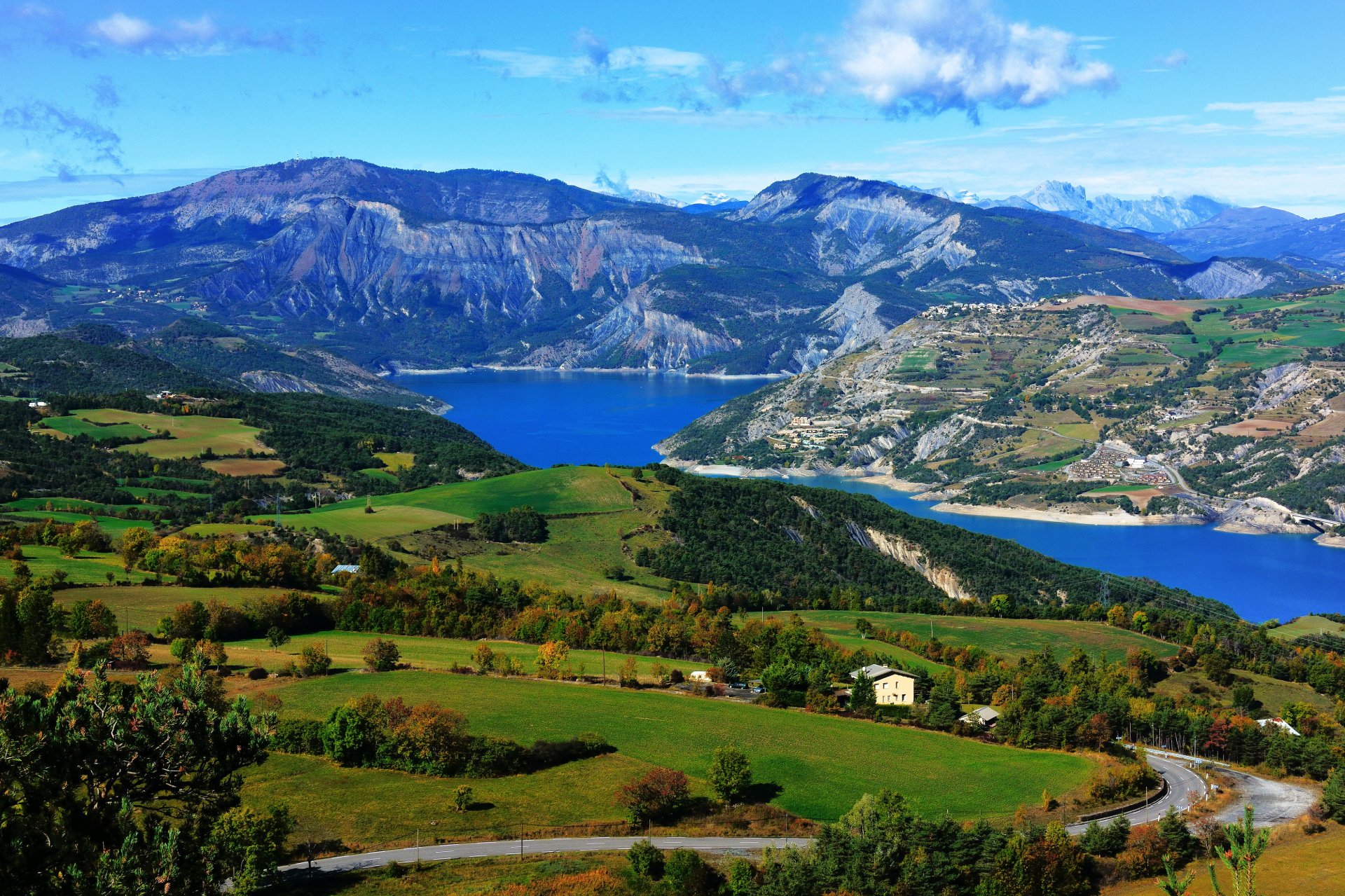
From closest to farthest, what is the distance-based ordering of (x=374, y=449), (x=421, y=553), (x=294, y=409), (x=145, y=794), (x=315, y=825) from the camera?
(x=145, y=794)
(x=315, y=825)
(x=421, y=553)
(x=374, y=449)
(x=294, y=409)

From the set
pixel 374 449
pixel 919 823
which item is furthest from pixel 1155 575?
pixel 919 823

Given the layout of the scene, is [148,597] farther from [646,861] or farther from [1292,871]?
[1292,871]

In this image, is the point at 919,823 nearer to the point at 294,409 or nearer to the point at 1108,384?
the point at 294,409

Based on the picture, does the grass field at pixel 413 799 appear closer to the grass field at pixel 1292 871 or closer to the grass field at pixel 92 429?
the grass field at pixel 1292 871

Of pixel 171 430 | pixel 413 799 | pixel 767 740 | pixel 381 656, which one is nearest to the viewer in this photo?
pixel 413 799

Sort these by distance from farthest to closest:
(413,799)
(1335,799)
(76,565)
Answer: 1. (76,565)
2. (1335,799)
3. (413,799)

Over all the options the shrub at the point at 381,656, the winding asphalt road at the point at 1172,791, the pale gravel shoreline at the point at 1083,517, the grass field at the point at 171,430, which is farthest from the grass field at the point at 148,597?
the pale gravel shoreline at the point at 1083,517

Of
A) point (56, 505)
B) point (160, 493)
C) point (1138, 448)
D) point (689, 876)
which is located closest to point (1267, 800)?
point (689, 876)
